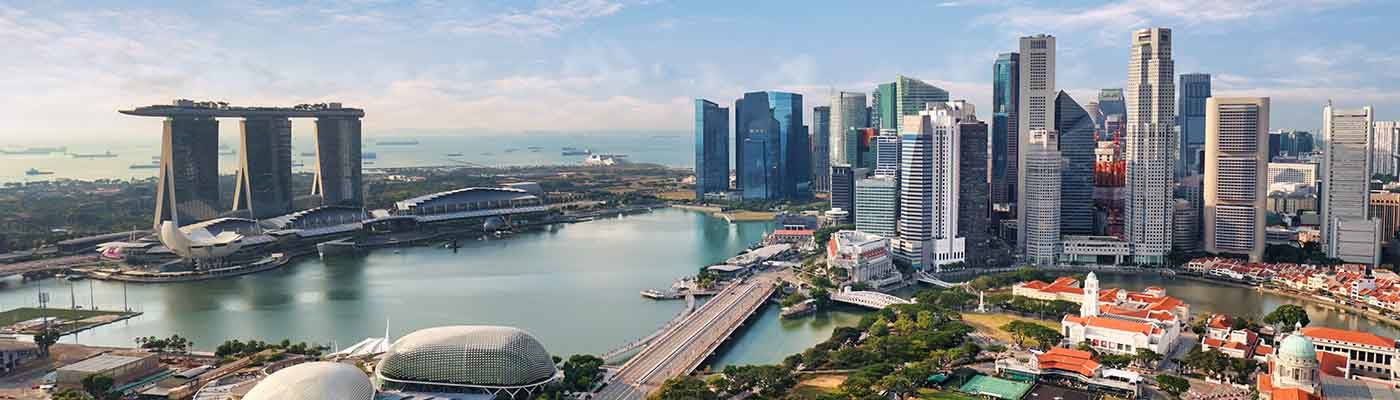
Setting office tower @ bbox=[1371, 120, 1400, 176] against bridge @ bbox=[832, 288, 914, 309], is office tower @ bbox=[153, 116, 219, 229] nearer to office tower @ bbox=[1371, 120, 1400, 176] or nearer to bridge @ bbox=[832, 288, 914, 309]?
bridge @ bbox=[832, 288, 914, 309]

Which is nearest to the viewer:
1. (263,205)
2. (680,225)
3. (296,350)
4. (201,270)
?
(296,350)

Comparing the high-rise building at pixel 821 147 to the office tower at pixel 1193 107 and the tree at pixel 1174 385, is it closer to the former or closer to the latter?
the office tower at pixel 1193 107

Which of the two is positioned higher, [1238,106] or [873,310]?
[1238,106]

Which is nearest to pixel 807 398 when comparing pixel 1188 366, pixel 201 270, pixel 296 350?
pixel 1188 366

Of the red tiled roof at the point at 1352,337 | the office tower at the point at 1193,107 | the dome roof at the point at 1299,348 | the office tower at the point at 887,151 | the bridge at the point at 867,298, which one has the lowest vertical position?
the bridge at the point at 867,298

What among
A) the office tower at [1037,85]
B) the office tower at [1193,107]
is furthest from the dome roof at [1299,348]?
the office tower at [1193,107]

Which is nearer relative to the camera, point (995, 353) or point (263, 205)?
point (995, 353)

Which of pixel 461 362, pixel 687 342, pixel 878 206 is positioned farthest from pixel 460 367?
pixel 878 206

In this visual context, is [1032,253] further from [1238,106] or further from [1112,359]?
[1112,359]
